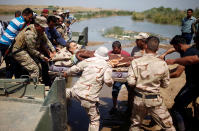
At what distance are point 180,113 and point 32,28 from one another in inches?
131

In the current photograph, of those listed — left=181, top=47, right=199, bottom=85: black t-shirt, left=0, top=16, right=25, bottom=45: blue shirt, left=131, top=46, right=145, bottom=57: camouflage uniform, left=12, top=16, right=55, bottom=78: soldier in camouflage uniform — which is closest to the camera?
left=181, top=47, right=199, bottom=85: black t-shirt

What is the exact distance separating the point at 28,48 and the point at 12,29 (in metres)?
0.80

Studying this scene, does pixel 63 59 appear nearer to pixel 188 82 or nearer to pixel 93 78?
pixel 93 78

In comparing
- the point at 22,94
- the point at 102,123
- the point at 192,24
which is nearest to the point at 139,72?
the point at 102,123

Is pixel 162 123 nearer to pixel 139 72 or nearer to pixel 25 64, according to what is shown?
pixel 139 72

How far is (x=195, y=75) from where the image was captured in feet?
10.0

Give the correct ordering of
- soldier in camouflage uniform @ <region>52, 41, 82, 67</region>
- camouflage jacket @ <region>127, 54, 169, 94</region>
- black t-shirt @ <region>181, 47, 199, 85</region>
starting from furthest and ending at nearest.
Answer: soldier in camouflage uniform @ <region>52, 41, 82, 67</region> → black t-shirt @ <region>181, 47, 199, 85</region> → camouflage jacket @ <region>127, 54, 169, 94</region>

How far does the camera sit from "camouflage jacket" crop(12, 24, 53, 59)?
403cm

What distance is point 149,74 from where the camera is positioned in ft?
8.98

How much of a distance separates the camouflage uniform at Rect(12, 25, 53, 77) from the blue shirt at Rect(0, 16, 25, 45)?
0.50 m

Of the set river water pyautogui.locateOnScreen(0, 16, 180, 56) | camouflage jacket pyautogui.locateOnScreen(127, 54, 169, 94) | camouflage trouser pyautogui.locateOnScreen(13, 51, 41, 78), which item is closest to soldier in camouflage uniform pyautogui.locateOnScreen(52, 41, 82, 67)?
camouflage trouser pyautogui.locateOnScreen(13, 51, 41, 78)

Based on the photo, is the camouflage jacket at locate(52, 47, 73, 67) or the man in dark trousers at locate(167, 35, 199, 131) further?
the camouflage jacket at locate(52, 47, 73, 67)

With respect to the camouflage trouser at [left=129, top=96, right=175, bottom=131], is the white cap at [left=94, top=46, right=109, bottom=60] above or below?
above

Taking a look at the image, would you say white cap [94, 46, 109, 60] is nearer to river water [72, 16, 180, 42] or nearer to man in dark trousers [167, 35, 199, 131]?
man in dark trousers [167, 35, 199, 131]
